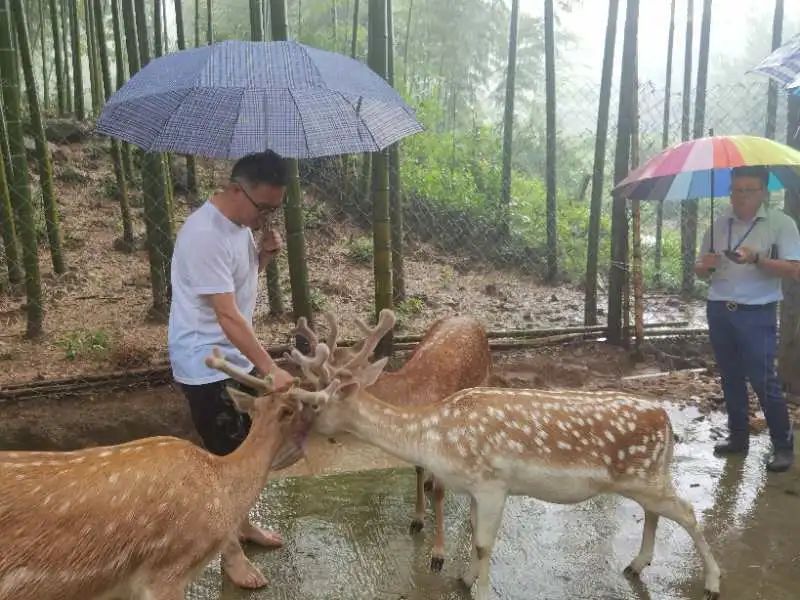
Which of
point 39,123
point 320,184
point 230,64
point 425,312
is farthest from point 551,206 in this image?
point 230,64

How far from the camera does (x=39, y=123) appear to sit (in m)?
6.00

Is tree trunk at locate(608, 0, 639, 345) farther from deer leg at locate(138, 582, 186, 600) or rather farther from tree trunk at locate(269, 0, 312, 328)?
deer leg at locate(138, 582, 186, 600)

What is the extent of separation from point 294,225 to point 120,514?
304cm

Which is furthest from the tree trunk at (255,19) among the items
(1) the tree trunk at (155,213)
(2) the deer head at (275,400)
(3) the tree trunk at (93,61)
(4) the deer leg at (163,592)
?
(3) the tree trunk at (93,61)

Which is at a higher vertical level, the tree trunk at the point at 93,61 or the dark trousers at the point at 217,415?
the tree trunk at the point at 93,61

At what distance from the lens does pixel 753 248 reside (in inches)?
169

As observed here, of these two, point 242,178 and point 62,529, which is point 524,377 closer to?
point 242,178

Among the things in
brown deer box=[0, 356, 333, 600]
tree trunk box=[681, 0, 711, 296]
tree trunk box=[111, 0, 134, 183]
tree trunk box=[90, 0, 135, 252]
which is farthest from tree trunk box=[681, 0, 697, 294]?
brown deer box=[0, 356, 333, 600]

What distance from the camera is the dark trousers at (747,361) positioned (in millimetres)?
4340

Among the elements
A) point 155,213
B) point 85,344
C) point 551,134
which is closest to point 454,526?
point 85,344

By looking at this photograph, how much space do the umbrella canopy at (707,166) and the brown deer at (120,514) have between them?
94.8 inches

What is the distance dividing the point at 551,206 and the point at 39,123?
6518 millimetres

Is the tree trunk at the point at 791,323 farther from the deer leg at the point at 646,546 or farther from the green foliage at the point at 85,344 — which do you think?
the green foliage at the point at 85,344

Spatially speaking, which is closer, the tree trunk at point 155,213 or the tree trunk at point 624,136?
the tree trunk at point 155,213
